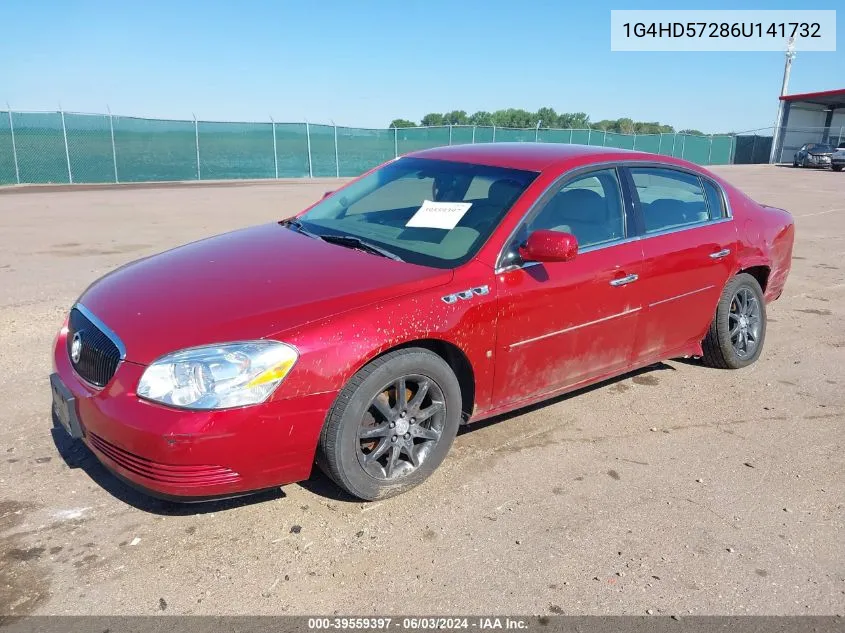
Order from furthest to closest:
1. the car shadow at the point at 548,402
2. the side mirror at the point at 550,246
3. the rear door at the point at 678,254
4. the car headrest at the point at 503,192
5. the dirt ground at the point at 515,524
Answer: the rear door at the point at 678,254 < the car shadow at the point at 548,402 < the car headrest at the point at 503,192 < the side mirror at the point at 550,246 < the dirt ground at the point at 515,524

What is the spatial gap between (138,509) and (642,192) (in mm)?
3326

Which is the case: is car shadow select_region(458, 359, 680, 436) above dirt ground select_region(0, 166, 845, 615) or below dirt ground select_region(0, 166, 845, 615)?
above

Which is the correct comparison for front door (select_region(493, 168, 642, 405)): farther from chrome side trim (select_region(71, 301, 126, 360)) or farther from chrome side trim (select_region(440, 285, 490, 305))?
chrome side trim (select_region(71, 301, 126, 360))

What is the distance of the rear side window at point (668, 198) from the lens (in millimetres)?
4234

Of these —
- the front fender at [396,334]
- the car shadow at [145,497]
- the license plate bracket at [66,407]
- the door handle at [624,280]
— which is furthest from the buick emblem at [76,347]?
the door handle at [624,280]

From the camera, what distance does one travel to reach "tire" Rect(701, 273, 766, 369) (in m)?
4.78

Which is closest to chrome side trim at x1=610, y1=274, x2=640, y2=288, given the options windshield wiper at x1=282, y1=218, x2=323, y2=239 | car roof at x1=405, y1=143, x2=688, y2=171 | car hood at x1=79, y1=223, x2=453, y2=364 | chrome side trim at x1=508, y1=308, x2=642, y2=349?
chrome side trim at x1=508, y1=308, x2=642, y2=349

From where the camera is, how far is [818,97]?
48.8 m

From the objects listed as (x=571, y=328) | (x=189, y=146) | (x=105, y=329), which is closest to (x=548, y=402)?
(x=571, y=328)

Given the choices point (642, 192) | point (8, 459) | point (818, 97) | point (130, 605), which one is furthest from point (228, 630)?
point (818, 97)

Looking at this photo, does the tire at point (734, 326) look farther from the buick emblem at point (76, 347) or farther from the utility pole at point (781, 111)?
the utility pole at point (781, 111)

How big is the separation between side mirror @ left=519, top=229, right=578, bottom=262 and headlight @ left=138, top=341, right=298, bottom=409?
1395mm

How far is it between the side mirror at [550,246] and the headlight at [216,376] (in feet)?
4.58

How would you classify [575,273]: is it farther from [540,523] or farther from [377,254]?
[540,523]
